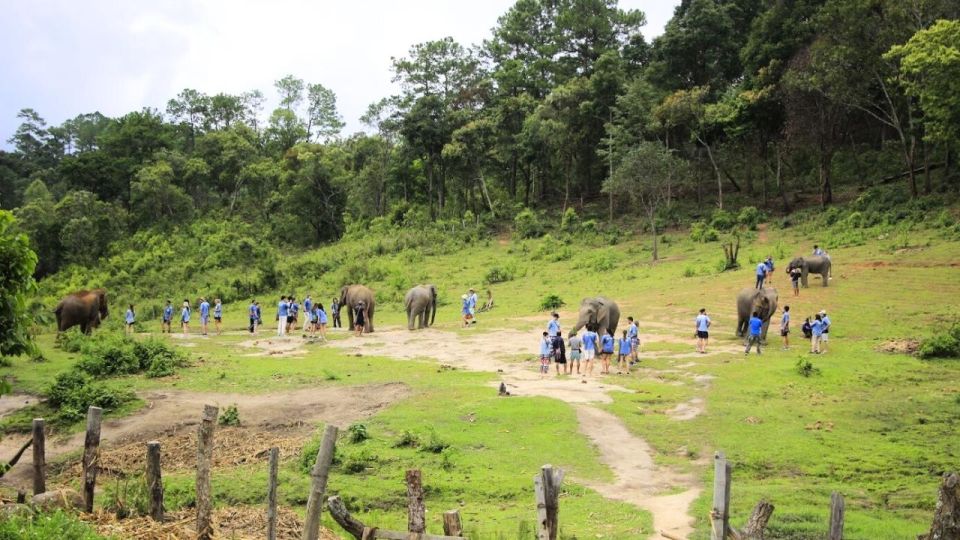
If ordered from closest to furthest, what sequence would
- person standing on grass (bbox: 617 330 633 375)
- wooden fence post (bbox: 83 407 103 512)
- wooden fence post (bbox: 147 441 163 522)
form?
wooden fence post (bbox: 147 441 163 522) < wooden fence post (bbox: 83 407 103 512) < person standing on grass (bbox: 617 330 633 375)

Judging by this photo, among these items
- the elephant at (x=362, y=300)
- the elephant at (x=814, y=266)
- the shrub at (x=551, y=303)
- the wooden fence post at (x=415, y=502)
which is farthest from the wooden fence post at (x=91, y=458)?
the elephant at (x=814, y=266)

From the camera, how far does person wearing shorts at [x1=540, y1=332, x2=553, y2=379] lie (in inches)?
872

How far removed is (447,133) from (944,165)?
32.9m

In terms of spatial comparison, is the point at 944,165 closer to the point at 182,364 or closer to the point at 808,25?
the point at 808,25

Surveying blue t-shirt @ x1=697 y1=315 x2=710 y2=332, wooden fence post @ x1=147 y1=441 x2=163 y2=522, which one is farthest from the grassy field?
wooden fence post @ x1=147 y1=441 x2=163 y2=522

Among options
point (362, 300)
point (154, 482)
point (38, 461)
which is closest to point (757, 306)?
point (362, 300)

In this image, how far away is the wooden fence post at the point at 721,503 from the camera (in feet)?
28.8

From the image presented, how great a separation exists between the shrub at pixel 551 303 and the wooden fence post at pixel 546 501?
A: 25673 millimetres

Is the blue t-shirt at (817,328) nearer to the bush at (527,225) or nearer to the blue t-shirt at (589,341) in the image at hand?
the blue t-shirt at (589,341)

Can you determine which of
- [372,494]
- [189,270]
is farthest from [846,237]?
[189,270]

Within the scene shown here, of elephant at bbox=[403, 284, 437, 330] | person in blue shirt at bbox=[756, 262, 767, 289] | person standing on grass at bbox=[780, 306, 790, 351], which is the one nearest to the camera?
person standing on grass at bbox=[780, 306, 790, 351]

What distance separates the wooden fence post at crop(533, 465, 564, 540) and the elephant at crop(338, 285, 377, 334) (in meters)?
23.4

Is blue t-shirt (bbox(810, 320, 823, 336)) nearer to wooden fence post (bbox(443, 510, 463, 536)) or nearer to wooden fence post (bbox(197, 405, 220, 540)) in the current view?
wooden fence post (bbox(443, 510, 463, 536))

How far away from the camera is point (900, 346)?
23.7 meters
